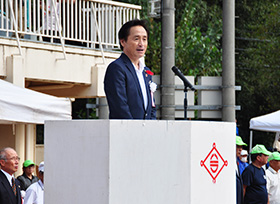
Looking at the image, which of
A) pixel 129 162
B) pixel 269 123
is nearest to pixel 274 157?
pixel 269 123

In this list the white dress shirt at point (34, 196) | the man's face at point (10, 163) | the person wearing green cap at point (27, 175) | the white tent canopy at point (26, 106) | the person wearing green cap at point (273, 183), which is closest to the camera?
the man's face at point (10, 163)

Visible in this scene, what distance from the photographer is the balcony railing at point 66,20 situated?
514 inches

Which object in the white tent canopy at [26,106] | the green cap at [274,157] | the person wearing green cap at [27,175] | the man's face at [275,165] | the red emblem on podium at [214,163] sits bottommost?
the person wearing green cap at [27,175]

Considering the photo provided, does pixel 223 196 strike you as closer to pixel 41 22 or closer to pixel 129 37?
pixel 129 37

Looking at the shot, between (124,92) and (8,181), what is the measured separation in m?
3.15

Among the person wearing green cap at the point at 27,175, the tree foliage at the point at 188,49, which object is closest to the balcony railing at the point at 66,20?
the person wearing green cap at the point at 27,175

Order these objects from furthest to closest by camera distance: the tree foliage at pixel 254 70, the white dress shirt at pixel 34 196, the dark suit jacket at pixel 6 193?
1. the tree foliage at pixel 254 70
2. the white dress shirt at pixel 34 196
3. the dark suit jacket at pixel 6 193

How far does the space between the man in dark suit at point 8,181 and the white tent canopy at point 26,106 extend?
0.76 metres

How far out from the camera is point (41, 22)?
1423cm

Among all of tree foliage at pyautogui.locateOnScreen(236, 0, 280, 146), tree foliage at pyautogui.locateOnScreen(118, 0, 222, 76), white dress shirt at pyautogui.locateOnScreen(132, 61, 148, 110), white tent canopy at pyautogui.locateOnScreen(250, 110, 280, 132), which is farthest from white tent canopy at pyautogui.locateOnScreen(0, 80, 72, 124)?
tree foliage at pyautogui.locateOnScreen(236, 0, 280, 146)

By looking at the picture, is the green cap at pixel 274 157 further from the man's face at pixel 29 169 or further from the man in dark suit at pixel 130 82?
the man in dark suit at pixel 130 82

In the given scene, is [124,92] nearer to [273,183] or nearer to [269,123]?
[273,183]

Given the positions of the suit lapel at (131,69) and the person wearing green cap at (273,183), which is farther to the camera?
the person wearing green cap at (273,183)

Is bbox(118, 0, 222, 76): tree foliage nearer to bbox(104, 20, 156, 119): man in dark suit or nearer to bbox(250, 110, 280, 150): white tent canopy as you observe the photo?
bbox(250, 110, 280, 150): white tent canopy
